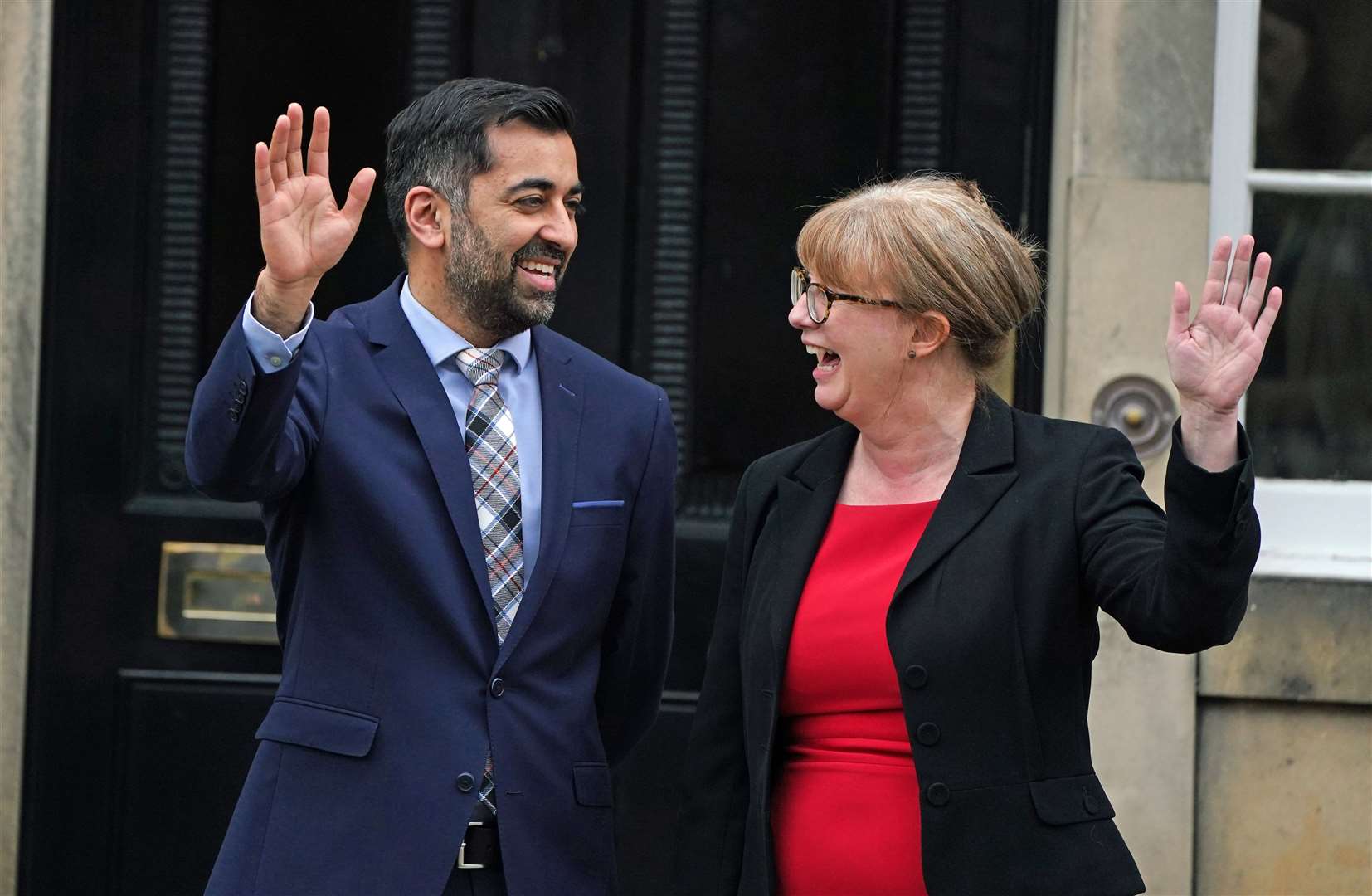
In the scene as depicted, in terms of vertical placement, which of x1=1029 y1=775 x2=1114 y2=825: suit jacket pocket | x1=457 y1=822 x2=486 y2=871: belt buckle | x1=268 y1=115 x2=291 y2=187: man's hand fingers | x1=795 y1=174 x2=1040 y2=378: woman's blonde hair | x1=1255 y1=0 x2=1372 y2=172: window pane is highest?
x1=1255 y1=0 x2=1372 y2=172: window pane

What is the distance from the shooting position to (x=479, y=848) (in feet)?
8.54

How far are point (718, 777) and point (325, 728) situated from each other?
0.60m

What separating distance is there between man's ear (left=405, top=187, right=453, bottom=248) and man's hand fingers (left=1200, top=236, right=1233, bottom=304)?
124cm

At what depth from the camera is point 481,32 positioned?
13.0 feet

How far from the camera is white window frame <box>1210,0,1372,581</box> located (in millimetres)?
3846

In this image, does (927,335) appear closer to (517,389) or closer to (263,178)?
(517,389)

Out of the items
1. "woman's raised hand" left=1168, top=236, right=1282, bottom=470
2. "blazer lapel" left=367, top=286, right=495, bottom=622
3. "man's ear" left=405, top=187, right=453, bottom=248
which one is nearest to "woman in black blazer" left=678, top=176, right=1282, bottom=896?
"woman's raised hand" left=1168, top=236, right=1282, bottom=470

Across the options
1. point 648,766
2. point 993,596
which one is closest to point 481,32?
point 648,766

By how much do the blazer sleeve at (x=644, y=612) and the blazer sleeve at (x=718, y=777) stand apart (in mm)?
182

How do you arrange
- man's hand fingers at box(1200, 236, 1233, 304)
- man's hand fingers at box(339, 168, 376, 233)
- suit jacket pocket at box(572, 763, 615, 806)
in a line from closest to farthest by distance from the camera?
1. man's hand fingers at box(1200, 236, 1233, 304)
2. man's hand fingers at box(339, 168, 376, 233)
3. suit jacket pocket at box(572, 763, 615, 806)

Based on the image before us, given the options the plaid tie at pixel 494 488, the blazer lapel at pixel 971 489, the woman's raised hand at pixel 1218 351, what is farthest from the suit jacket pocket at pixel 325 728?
the woman's raised hand at pixel 1218 351

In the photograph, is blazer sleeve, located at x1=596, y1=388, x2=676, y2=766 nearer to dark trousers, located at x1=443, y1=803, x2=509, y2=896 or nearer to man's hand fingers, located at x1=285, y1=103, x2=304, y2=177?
dark trousers, located at x1=443, y1=803, x2=509, y2=896

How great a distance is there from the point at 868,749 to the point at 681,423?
1.58m

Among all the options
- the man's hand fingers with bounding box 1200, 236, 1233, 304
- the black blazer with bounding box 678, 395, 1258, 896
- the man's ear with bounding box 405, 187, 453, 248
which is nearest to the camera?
the man's hand fingers with bounding box 1200, 236, 1233, 304
